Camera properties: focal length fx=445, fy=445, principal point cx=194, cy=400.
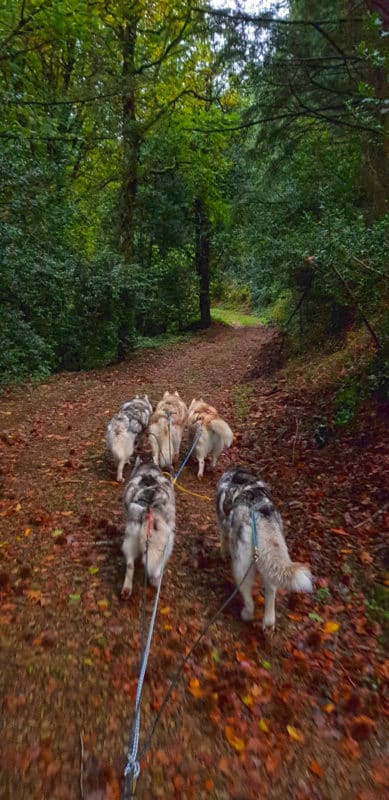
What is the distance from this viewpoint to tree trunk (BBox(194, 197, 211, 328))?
22422 millimetres

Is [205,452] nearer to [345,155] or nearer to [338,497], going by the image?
[338,497]

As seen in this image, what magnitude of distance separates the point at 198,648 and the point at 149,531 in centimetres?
106

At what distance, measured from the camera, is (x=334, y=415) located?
26.6ft

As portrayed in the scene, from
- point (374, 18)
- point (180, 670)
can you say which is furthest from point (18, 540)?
point (374, 18)

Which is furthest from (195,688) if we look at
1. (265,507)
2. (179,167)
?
(179,167)

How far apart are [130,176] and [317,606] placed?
54.2ft

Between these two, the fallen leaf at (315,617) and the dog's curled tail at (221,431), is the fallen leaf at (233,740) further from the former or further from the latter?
the dog's curled tail at (221,431)

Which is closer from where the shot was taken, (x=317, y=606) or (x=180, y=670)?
(x=180, y=670)

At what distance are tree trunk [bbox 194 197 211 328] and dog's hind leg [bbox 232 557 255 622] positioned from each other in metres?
20.9

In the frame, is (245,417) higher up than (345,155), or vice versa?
(345,155)

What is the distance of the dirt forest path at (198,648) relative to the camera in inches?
109

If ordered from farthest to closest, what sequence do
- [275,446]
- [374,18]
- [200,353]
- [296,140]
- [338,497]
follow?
1. [200,353]
2. [296,140]
3. [275,446]
4. [338,497]
5. [374,18]

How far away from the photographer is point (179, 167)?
771 inches

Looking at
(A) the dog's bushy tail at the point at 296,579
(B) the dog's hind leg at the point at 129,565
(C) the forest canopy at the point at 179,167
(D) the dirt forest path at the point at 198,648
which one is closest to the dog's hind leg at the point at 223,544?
(D) the dirt forest path at the point at 198,648
